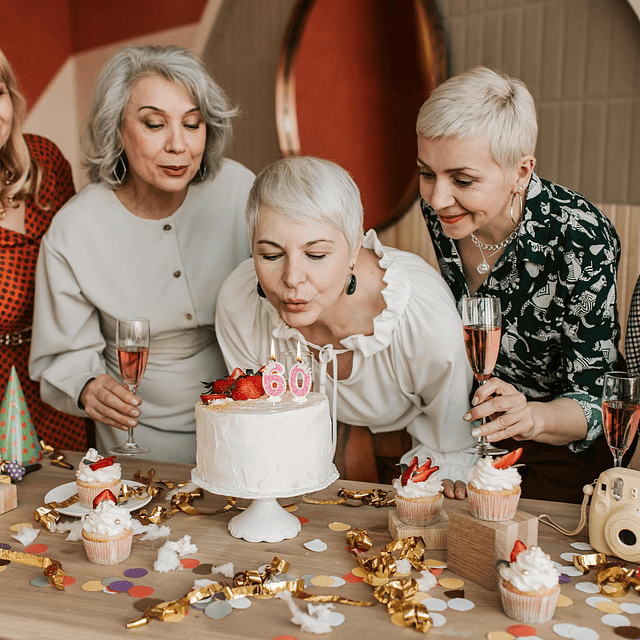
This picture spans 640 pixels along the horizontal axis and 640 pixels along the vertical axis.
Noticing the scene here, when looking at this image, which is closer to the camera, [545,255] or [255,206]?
[255,206]

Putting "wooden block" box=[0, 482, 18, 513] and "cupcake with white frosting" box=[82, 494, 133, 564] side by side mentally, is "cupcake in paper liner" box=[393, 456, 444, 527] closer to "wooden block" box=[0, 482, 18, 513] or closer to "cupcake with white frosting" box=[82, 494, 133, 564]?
"cupcake with white frosting" box=[82, 494, 133, 564]

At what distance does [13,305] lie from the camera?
2484mm

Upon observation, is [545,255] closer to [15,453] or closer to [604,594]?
[604,594]

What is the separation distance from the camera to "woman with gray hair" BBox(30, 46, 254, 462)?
223 centimetres

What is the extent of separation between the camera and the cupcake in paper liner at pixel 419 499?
4.82 feet

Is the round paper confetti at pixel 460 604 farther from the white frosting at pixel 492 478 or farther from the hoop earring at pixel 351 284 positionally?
the hoop earring at pixel 351 284

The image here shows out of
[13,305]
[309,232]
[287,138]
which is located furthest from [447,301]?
[287,138]

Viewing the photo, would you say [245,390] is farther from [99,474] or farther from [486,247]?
[486,247]

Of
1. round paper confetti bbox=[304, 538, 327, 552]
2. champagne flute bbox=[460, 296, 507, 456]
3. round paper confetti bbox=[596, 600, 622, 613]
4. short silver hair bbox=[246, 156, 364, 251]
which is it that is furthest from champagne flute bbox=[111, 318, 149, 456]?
round paper confetti bbox=[596, 600, 622, 613]

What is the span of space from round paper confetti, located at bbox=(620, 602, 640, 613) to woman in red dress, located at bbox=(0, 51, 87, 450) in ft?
6.82

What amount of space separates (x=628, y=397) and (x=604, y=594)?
356mm

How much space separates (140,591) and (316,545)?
1.18ft

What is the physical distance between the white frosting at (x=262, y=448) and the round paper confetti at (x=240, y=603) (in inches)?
9.2

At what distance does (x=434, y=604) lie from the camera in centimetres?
123
